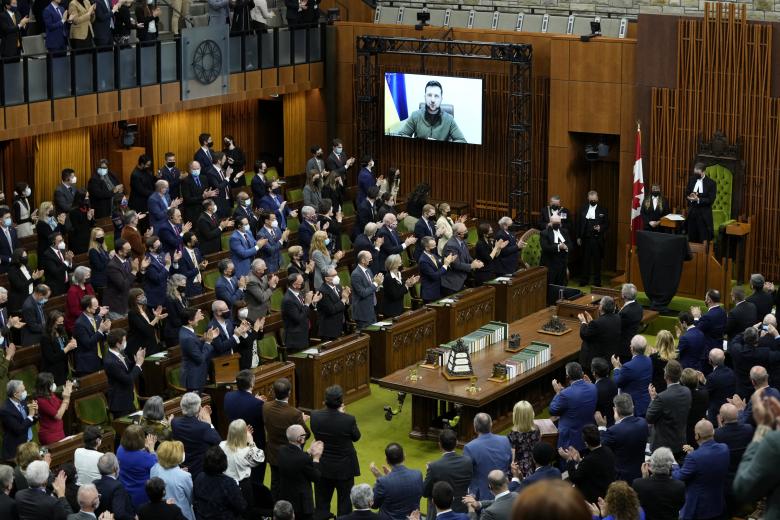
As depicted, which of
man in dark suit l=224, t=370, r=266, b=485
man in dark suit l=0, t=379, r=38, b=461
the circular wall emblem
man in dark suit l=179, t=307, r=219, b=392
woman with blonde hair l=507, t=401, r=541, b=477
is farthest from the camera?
the circular wall emblem

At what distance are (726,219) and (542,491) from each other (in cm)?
Answer: 1688

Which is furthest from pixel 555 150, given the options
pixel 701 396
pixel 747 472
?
pixel 747 472

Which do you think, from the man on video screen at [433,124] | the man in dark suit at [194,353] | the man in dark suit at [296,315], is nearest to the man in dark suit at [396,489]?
the man in dark suit at [194,353]

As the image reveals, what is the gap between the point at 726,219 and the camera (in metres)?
20.1

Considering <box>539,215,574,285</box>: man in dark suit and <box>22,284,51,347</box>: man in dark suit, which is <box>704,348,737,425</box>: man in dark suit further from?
<box>22,284,51,347</box>: man in dark suit

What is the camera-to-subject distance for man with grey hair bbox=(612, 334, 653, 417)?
12.6 m

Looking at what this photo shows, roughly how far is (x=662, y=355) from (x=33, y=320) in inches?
261

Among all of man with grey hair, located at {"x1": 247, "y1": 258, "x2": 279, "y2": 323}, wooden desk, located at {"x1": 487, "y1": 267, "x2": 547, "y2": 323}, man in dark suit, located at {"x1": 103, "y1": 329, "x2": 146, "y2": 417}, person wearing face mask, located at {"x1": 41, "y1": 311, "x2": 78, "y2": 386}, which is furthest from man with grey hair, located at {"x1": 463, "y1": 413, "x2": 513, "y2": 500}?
wooden desk, located at {"x1": 487, "y1": 267, "x2": 547, "y2": 323}

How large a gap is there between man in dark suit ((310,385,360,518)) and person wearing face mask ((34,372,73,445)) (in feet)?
8.21

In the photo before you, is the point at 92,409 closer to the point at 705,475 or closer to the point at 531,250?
the point at 705,475

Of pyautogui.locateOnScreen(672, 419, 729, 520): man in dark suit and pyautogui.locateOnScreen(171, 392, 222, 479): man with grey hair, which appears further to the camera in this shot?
pyautogui.locateOnScreen(171, 392, 222, 479): man with grey hair

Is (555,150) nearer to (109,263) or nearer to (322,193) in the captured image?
(322,193)

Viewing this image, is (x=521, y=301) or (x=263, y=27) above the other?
(x=263, y=27)

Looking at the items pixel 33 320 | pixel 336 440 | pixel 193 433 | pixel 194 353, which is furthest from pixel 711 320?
pixel 33 320
